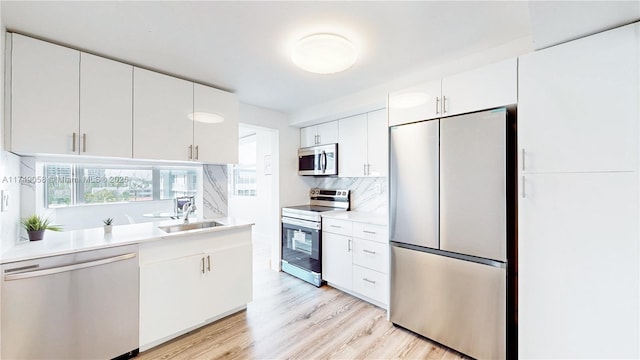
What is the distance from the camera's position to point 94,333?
175 centimetres

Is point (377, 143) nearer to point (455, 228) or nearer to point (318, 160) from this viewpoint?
point (318, 160)

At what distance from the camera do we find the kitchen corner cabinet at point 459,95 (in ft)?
5.79

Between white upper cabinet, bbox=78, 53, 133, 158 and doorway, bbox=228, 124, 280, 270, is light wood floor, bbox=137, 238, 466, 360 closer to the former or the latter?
white upper cabinet, bbox=78, 53, 133, 158

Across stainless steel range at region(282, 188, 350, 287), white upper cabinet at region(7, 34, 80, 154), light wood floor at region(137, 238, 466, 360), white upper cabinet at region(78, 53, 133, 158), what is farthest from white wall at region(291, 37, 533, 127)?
white upper cabinet at region(7, 34, 80, 154)

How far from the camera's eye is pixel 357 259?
9.36 feet

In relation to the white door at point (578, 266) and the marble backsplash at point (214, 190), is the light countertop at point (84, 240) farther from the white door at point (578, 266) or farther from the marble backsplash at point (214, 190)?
the white door at point (578, 266)

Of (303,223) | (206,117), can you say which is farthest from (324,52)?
(303,223)

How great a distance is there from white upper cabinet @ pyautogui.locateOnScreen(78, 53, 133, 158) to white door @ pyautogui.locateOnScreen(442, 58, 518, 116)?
2.59 meters

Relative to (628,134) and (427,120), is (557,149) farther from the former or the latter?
(427,120)

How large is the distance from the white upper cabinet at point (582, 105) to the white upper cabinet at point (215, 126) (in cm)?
254

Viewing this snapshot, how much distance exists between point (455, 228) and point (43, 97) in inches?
122

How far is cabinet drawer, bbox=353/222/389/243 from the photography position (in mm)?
2607

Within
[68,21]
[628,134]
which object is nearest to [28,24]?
[68,21]

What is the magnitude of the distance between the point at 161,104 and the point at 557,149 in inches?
119
